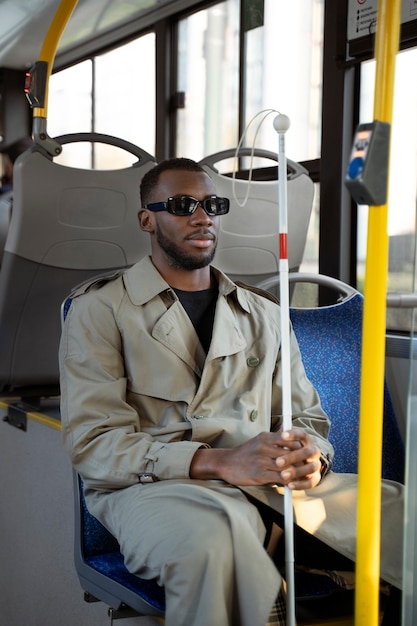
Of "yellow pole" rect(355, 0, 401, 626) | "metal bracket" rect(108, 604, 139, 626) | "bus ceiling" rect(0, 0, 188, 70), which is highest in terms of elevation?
"bus ceiling" rect(0, 0, 188, 70)

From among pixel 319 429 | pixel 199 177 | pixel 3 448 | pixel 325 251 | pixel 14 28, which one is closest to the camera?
pixel 319 429

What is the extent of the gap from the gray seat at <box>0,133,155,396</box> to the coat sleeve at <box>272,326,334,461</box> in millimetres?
843

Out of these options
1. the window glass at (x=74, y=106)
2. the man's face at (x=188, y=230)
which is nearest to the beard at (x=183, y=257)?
the man's face at (x=188, y=230)

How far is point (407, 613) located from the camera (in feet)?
3.97

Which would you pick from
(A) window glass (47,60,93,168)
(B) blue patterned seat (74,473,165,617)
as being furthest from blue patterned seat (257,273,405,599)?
(A) window glass (47,60,93,168)

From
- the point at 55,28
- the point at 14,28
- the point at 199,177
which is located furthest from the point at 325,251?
the point at 14,28

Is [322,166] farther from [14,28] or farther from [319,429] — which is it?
[14,28]

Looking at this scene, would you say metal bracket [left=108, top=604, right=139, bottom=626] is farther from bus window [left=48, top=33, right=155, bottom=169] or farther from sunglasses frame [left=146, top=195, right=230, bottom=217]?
bus window [left=48, top=33, right=155, bottom=169]

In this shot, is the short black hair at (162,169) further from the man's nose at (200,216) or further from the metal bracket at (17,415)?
the metal bracket at (17,415)

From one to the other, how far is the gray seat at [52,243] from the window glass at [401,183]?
0.82 meters

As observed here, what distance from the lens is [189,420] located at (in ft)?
6.36

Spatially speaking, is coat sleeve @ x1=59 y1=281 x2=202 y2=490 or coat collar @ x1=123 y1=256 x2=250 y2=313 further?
coat collar @ x1=123 y1=256 x2=250 y2=313

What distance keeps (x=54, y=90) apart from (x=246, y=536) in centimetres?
551

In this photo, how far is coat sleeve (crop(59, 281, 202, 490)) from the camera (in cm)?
181
